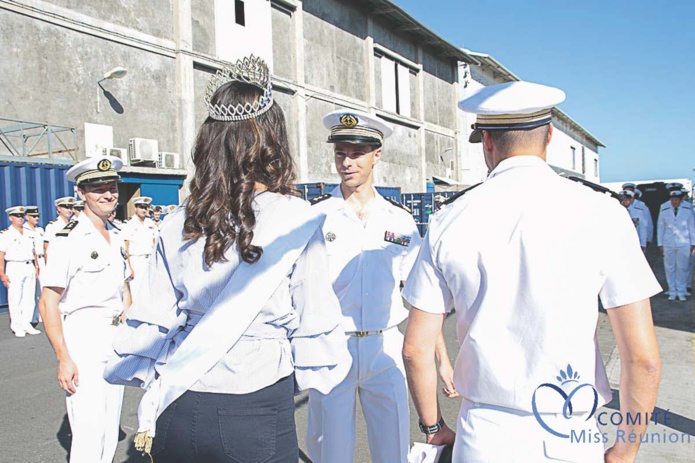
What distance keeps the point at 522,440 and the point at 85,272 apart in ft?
9.31

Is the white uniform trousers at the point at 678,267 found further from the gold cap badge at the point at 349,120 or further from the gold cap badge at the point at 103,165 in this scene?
the gold cap badge at the point at 103,165

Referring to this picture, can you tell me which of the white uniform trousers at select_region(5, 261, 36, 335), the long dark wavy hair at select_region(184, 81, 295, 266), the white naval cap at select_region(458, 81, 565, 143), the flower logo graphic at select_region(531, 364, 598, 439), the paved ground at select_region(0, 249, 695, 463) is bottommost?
the paved ground at select_region(0, 249, 695, 463)

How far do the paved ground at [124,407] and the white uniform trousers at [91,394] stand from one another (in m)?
0.93

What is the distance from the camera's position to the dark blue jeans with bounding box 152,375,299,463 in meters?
1.69

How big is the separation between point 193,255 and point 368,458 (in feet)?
9.34

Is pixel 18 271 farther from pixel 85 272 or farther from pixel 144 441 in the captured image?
pixel 144 441

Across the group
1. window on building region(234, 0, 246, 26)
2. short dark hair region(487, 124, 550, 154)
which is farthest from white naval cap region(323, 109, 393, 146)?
window on building region(234, 0, 246, 26)

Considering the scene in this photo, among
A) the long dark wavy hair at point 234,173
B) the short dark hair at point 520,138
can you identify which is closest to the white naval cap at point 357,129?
the long dark wavy hair at point 234,173

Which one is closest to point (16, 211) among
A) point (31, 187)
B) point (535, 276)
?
point (31, 187)

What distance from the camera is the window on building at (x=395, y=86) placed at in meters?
26.7

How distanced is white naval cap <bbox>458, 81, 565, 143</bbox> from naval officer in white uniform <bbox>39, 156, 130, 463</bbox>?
2.57m

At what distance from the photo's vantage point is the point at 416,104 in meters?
29.5

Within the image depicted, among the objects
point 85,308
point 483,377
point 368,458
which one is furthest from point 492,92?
point 368,458

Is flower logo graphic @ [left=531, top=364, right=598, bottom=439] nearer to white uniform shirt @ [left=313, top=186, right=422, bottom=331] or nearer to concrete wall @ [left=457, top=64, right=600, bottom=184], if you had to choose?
white uniform shirt @ [left=313, top=186, right=422, bottom=331]
